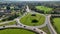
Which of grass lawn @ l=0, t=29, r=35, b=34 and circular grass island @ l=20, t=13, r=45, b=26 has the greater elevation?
grass lawn @ l=0, t=29, r=35, b=34

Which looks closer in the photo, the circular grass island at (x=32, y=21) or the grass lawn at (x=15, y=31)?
the grass lawn at (x=15, y=31)

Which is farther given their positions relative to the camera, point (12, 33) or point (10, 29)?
point (10, 29)

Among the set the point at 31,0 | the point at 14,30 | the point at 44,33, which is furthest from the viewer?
the point at 31,0

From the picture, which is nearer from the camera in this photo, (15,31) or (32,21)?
(15,31)

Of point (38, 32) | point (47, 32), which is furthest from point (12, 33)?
point (47, 32)

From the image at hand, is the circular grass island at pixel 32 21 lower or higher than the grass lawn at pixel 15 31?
lower

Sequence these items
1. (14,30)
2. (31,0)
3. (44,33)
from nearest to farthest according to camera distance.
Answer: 1. (44,33)
2. (14,30)
3. (31,0)

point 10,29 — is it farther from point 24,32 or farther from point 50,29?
point 50,29

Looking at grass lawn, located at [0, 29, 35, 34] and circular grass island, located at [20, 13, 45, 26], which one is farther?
circular grass island, located at [20, 13, 45, 26]

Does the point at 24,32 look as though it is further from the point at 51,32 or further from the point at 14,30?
the point at 51,32
